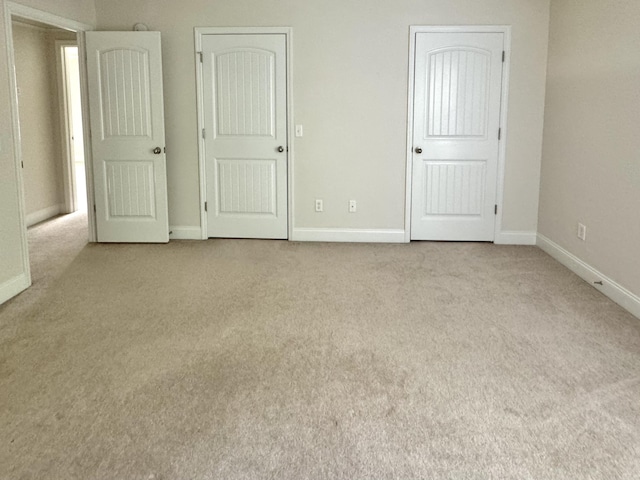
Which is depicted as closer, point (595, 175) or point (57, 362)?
point (57, 362)

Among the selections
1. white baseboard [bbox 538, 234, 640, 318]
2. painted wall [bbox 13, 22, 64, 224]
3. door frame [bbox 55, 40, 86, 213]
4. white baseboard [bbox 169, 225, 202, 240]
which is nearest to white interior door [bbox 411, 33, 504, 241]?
white baseboard [bbox 538, 234, 640, 318]

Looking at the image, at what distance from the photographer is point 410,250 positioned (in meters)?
5.98

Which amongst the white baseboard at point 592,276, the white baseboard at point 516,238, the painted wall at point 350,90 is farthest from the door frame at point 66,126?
the white baseboard at point 592,276

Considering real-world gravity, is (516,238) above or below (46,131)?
below

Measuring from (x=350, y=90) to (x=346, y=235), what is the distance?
4.74ft

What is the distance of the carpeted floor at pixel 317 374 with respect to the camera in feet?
7.68

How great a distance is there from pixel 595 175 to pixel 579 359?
197 cm

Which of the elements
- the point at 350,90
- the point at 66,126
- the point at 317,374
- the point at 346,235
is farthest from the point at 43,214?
the point at 317,374

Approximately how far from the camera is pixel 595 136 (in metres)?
4.75

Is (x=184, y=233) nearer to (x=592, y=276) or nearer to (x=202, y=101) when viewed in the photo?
(x=202, y=101)

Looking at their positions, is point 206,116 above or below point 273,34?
below

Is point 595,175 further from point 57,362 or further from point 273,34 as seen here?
point 57,362

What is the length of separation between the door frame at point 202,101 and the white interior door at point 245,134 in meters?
0.04

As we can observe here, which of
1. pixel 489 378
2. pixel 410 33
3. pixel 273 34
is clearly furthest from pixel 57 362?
pixel 410 33
